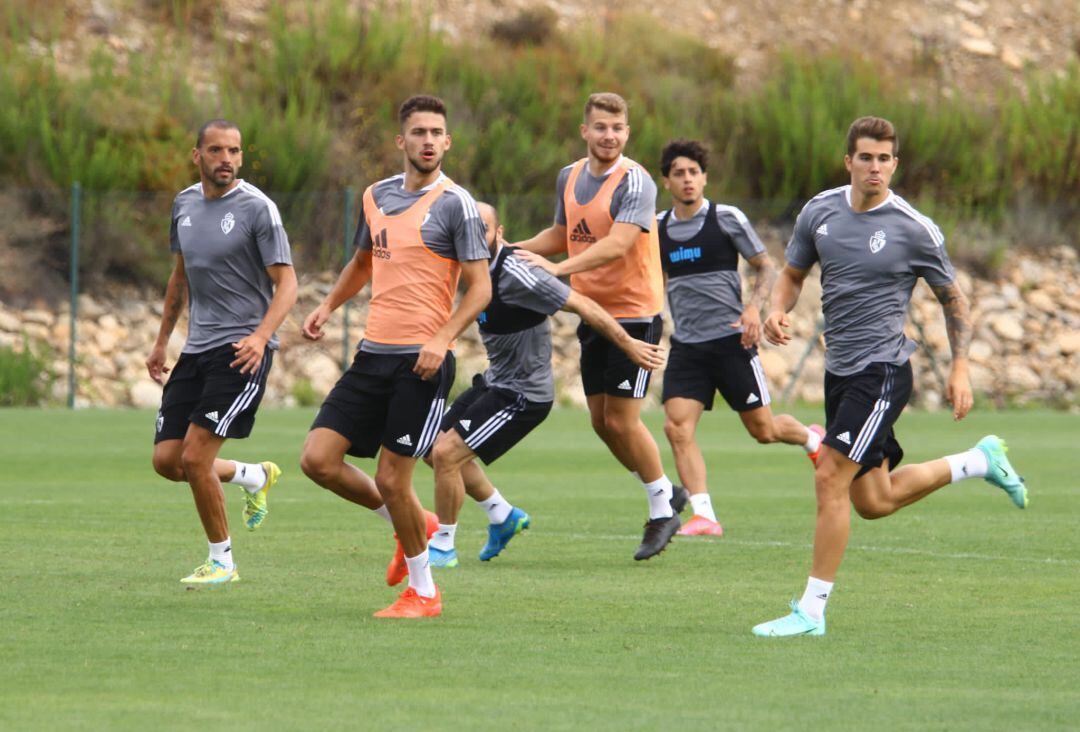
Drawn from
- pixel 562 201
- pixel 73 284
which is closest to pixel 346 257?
pixel 73 284

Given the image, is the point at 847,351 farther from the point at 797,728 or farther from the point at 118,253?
the point at 118,253

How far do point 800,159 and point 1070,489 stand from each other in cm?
2007

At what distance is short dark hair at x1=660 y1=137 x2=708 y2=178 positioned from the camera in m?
12.2

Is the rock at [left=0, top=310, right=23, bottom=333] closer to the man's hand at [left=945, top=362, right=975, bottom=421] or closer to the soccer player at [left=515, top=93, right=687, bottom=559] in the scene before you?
the soccer player at [left=515, top=93, right=687, bottom=559]

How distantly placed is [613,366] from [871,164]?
3.07 metres

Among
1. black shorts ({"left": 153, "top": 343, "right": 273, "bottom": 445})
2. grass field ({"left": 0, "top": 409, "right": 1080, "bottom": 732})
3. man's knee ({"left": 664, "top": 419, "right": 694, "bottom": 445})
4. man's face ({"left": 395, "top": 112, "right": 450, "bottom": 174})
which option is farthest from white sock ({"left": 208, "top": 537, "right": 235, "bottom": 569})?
man's knee ({"left": 664, "top": 419, "right": 694, "bottom": 445})

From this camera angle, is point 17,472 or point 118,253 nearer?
point 17,472

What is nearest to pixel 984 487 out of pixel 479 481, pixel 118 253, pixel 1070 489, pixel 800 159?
pixel 1070 489

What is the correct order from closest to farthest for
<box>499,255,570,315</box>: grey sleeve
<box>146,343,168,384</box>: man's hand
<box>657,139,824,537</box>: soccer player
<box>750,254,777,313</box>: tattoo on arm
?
<box>499,255,570,315</box>: grey sleeve → <box>146,343,168,384</box>: man's hand → <box>657,139,824,537</box>: soccer player → <box>750,254,777,313</box>: tattoo on arm

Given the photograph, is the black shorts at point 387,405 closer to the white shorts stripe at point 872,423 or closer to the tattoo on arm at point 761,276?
the white shorts stripe at point 872,423

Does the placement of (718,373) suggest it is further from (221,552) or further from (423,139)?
(423,139)

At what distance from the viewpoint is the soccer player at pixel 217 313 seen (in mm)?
9242

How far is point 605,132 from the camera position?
34.6 feet

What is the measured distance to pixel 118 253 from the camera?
2945 cm
